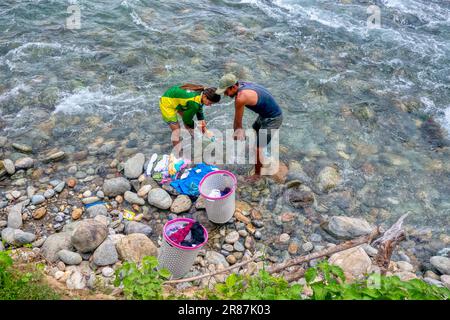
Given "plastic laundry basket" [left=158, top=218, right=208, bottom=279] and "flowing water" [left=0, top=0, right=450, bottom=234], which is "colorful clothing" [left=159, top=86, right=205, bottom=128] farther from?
"plastic laundry basket" [left=158, top=218, right=208, bottom=279]

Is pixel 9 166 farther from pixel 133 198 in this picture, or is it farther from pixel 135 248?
pixel 135 248

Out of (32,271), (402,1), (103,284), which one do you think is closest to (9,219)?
(32,271)

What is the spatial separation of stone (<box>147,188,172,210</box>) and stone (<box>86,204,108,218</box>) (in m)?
0.61

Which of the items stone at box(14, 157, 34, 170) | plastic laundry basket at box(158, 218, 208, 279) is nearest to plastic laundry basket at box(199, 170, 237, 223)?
plastic laundry basket at box(158, 218, 208, 279)

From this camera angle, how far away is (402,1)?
11.5m

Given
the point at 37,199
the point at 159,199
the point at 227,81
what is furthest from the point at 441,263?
the point at 37,199

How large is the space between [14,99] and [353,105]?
6510 mm

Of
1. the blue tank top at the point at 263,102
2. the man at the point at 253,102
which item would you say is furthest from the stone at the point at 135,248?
the blue tank top at the point at 263,102

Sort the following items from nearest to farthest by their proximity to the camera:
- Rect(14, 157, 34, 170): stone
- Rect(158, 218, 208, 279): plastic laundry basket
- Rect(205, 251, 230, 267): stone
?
1. Rect(158, 218, 208, 279): plastic laundry basket
2. Rect(205, 251, 230, 267): stone
3. Rect(14, 157, 34, 170): stone

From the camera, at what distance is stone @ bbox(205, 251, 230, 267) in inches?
182

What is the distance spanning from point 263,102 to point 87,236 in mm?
2764

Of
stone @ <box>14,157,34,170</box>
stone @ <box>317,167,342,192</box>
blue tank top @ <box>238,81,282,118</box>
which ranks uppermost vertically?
blue tank top @ <box>238,81,282,118</box>

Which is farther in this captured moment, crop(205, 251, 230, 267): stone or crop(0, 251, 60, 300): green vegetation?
crop(205, 251, 230, 267): stone
